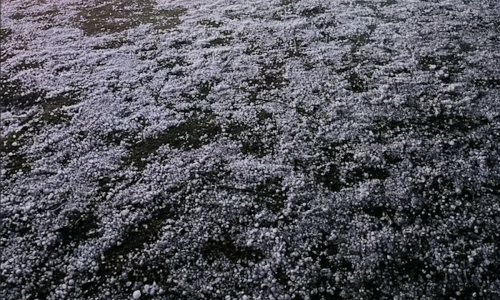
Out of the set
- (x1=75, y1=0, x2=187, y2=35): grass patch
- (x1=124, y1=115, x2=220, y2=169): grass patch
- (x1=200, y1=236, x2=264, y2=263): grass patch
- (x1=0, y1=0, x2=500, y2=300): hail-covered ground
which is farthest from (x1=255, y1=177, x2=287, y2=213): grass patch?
(x1=75, y1=0, x2=187, y2=35): grass patch

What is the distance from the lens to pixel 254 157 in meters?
1.85

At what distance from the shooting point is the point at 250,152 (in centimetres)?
188

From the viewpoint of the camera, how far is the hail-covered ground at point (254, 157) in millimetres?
1373

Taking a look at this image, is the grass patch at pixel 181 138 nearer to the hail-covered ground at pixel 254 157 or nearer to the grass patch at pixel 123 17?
the hail-covered ground at pixel 254 157

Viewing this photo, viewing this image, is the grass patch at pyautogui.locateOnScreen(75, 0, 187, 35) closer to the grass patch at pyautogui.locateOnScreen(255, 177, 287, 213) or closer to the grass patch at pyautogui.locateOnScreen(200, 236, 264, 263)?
the grass patch at pyautogui.locateOnScreen(255, 177, 287, 213)

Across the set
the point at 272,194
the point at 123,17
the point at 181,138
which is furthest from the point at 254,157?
the point at 123,17

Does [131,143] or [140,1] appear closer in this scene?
[131,143]

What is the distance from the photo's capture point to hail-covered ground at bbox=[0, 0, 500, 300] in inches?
54.1

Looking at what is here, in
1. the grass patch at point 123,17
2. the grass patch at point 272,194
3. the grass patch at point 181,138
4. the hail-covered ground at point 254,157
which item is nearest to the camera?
the hail-covered ground at point 254,157

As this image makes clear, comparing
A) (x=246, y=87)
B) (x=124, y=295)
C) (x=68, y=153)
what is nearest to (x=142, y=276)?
(x=124, y=295)

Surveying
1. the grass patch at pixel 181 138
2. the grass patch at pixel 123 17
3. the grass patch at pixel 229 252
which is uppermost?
the grass patch at pixel 123 17

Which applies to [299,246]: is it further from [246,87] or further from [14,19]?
[14,19]

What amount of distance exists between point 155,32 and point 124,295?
2155 millimetres

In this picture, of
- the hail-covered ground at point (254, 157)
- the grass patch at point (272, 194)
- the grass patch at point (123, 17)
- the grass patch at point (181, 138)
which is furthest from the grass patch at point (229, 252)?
the grass patch at point (123, 17)
